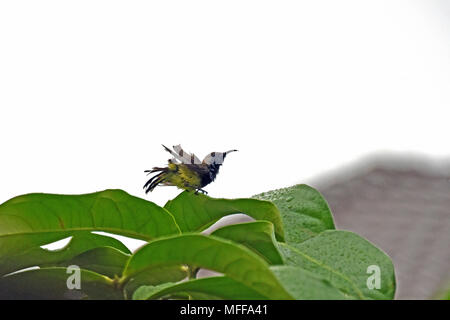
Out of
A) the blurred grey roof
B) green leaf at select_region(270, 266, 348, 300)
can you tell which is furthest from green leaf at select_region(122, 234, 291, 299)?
the blurred grey roof

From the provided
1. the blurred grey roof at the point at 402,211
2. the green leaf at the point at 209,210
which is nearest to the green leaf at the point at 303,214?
the green leaf at the point at 209,210

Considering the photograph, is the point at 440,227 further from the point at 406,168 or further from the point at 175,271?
the point at 175,271

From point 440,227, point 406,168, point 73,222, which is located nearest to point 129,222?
point 73,222

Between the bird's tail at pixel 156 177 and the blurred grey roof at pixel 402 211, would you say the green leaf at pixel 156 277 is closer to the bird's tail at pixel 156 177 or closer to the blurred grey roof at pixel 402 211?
the bird's tail at pixel 156 177

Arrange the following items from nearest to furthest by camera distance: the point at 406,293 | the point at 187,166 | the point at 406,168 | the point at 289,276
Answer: the point at 289,276 < the point at 187,166 < the point at 406,293 < the point at 406,168

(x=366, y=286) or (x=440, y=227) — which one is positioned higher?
(x=366, y=286)

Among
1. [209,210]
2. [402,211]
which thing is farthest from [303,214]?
[402,211]

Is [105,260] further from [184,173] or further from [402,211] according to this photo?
Answer: [402,211]
